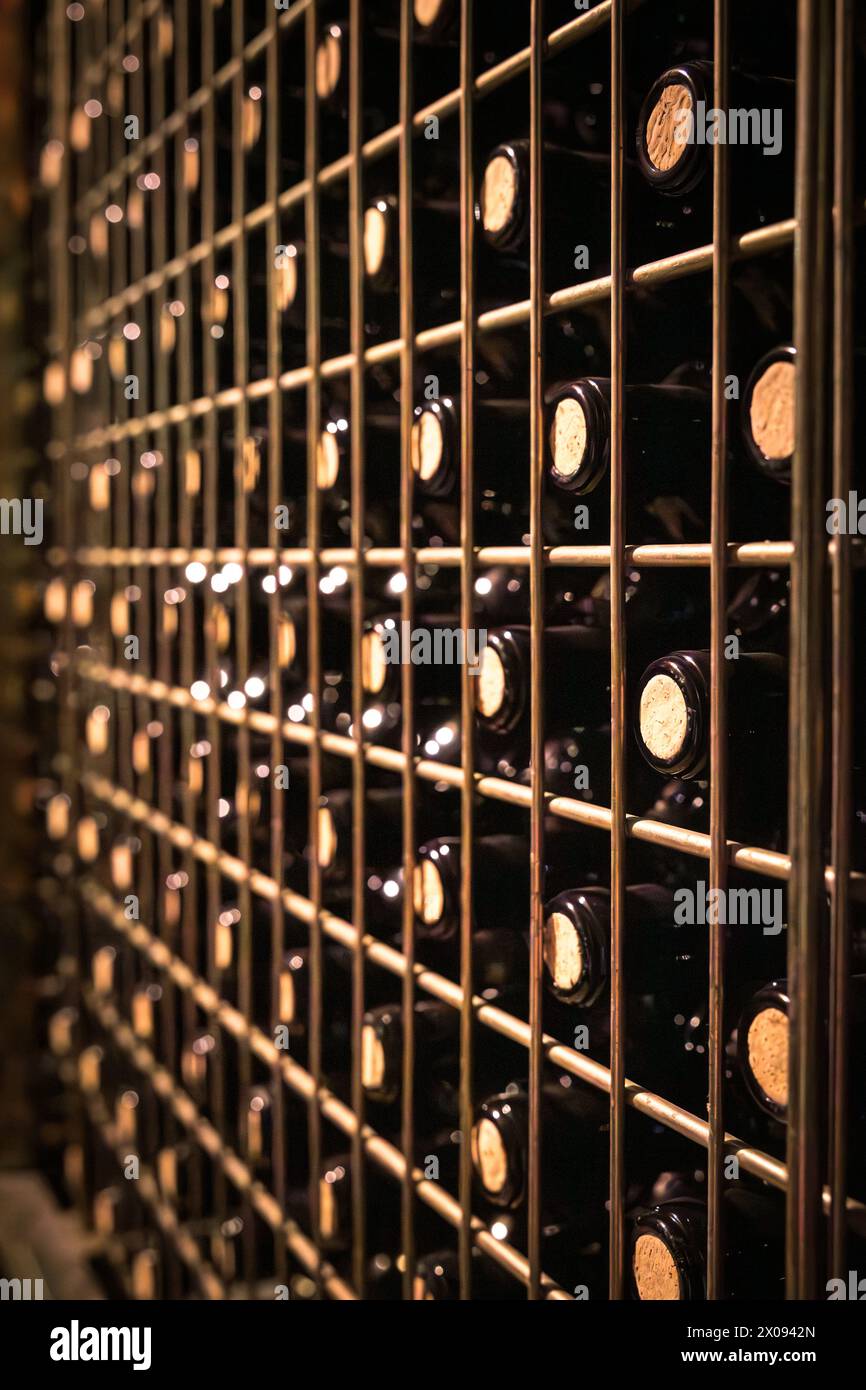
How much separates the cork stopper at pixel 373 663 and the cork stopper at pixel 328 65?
58 cm

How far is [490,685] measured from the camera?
1.17 metres

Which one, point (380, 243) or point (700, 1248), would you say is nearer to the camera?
point (700, 1248)

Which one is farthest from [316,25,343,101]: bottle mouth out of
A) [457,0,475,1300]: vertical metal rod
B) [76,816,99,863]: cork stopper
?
[76,816,99,863]: cork stopper

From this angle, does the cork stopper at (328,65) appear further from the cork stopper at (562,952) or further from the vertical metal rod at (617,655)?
the cork stopper at (562,952)

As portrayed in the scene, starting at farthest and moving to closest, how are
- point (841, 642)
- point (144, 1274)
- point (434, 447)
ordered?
1. point (144, 1274)
2. point (434, 447)
3. point (841, 642)

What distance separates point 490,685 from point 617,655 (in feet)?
0.69

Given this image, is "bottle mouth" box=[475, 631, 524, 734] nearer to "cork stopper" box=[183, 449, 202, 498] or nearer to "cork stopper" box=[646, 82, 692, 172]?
"cork stopper" box=[646, 82, 692, 172]

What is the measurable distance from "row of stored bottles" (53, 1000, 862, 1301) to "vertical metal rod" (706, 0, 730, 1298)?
0.02 m

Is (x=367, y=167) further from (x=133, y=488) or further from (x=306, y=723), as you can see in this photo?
(x=133, y=488)

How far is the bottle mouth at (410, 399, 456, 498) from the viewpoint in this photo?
121 centimetres

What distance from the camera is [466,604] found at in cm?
119

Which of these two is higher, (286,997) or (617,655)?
(617,655)

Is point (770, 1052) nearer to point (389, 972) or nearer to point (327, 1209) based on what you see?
point (389, 972)

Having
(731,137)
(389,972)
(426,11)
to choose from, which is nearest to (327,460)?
(426,11)
